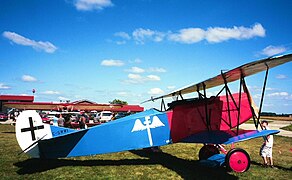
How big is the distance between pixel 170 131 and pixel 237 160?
209 centimetres

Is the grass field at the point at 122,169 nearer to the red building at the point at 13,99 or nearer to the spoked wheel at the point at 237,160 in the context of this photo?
the spoked wheel at the point at 237,160

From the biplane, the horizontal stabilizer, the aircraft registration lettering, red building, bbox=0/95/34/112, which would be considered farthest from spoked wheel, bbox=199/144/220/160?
red building, bbox=0/95/34/112

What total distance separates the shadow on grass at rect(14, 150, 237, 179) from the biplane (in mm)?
458

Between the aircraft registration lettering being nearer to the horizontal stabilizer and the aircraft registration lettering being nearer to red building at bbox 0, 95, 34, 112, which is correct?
the horizontal stabilizer

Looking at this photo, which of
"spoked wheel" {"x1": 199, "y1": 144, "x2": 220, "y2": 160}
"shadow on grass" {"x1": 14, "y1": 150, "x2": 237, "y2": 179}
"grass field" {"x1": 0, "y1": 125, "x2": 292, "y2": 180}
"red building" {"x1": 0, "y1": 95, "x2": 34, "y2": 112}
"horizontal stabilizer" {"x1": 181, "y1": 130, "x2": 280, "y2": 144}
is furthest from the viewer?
"red building" {"x1": 0, "y1": 95, "x2": 34, "y2": 112}

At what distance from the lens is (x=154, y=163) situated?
8.42 metres

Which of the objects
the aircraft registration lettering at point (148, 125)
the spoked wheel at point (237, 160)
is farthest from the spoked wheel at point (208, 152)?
the aircraft registration lettering at point (148, 125)

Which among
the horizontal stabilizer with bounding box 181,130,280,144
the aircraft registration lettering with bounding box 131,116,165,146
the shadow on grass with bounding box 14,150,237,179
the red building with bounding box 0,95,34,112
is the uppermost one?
the red building with bounding box 0,95,34,112

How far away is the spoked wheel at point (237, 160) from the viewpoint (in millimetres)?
6633

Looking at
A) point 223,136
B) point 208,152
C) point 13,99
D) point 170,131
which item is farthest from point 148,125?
point 13,99

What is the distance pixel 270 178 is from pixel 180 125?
288 centimetres

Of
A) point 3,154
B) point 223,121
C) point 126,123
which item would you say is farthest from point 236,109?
point 3,154

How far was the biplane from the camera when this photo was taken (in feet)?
21.9

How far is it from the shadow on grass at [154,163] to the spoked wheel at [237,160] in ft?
0.91
